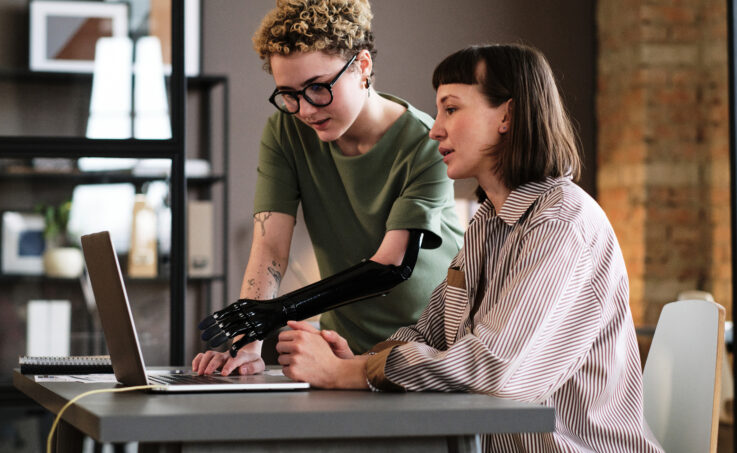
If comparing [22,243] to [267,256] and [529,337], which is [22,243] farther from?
[529,337]

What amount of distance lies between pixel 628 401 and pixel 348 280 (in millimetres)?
485

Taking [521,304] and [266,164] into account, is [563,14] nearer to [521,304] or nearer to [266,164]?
[266,164]

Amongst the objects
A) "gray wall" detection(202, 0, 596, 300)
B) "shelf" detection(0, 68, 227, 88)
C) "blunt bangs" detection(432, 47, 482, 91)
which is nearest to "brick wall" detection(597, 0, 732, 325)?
"gray wall" detection(202, 0, 596, 300)

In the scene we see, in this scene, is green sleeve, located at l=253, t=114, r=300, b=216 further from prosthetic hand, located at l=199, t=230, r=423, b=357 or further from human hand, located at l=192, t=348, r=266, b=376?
human hand, located at l=192, t=348, r=266, b=376

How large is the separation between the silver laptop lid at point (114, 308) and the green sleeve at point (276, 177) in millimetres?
601

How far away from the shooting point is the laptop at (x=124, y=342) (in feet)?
3.84

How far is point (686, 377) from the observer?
1.53 metres

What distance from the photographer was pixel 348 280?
152 centimetres

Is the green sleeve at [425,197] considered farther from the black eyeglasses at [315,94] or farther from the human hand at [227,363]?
the human hand at [227,363]

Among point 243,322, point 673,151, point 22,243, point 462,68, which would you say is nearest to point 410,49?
point 673,151

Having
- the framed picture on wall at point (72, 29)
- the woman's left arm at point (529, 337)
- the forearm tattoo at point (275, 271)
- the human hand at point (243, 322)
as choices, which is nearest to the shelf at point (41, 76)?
the framed picture on wall at point (72, 29)

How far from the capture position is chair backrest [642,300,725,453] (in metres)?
1.46

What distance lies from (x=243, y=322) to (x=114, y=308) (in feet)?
0.63

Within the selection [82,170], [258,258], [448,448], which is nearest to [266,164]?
[258,258]
